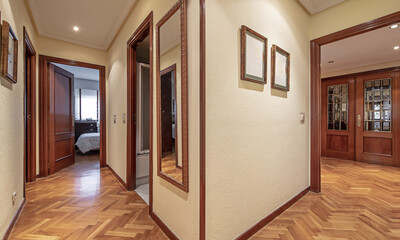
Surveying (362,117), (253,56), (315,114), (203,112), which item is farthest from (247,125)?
(362,117)

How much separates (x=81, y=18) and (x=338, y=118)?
624 cm

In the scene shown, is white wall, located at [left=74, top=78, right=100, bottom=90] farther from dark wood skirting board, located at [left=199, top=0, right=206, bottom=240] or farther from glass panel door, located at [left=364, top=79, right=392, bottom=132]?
glass panel door, located at [left=364, top=79, right=392, bottom=132]

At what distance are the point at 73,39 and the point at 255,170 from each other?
4.03 m

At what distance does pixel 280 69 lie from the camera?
2.03 meters

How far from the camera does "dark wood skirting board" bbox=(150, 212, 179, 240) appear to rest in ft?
5.18

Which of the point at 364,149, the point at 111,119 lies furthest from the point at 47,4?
the point at 364,149

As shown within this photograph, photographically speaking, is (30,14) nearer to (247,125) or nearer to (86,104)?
(247,125)

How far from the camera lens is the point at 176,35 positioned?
153 centimetres

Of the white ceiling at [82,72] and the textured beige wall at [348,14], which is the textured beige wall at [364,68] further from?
the white ceiling at [82,72]

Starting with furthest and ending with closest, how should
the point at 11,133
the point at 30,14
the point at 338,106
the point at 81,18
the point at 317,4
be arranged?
the point at 338,106 < the point at 81,18 < the point at 30,14 < the point at 317,4 < the point at 11,133

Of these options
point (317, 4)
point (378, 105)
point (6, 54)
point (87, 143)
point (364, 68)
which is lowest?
point (87, 143)

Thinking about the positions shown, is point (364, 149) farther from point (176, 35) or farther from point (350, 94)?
point (176, 35)

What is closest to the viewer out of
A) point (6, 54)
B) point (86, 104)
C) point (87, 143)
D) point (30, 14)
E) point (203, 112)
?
point (203, 112)

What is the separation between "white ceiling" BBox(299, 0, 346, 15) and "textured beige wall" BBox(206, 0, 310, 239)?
14cm
